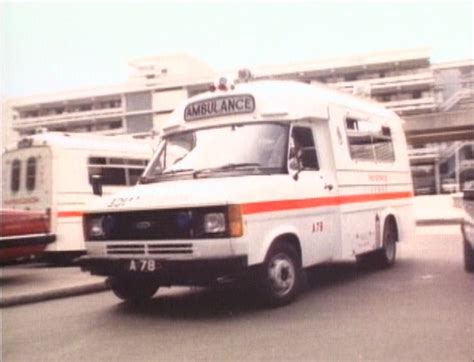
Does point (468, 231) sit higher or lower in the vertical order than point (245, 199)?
lower

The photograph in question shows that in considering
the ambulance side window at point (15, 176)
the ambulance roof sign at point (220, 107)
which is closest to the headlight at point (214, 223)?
the ambulance roof sign at point (220, 107)

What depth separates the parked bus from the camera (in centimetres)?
1322

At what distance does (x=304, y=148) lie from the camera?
26.0ft

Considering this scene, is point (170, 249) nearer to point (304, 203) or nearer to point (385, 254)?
point (304, 203)

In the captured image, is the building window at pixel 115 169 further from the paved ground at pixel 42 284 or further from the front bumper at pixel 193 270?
the front bumper at pixel 193 270

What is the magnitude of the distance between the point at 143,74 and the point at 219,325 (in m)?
81.3

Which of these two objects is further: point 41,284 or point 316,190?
point 41,284

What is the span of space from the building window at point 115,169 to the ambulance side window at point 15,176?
4.82 feet

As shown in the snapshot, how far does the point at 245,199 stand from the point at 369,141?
13.1 ft

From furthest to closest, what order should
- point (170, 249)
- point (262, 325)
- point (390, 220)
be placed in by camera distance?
point (390, 220)
point (170, 249)
point (262, 325)

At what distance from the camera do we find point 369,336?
5762 millimetres

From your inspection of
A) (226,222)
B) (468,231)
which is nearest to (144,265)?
(226,222)

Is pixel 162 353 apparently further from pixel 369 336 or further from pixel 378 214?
pixel 378 214

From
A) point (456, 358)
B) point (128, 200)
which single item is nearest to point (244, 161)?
point (128, 200)
